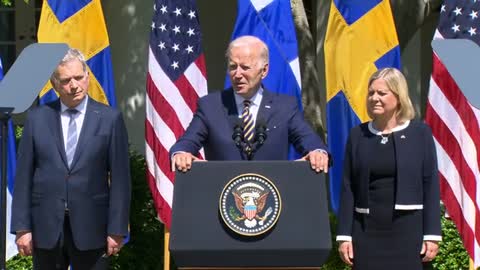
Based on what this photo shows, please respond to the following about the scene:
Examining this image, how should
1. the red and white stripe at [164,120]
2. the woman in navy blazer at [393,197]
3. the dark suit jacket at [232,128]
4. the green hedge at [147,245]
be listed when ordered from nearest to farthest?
the dark suit jacket at [232,128]
the woman in navy blazer at [393,197]
the red and white stripe at [164,120]
the green hedge at [147,245]

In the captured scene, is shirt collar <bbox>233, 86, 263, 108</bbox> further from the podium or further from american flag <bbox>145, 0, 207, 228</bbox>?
american flag <bbox>145, 0, 207, 228</bbox>

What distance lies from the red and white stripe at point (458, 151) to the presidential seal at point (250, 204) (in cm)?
346

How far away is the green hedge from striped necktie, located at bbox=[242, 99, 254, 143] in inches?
146

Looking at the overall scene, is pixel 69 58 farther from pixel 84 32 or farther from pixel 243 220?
pixel 84 32

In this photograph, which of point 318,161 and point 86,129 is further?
point 86,129

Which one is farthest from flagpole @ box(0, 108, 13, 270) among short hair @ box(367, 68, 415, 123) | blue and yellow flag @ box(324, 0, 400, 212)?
blue and yellow flag @ box(324, 0, 400, 212)

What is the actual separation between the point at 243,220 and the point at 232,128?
63 centimetres

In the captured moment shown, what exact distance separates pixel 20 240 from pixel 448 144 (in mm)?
3578

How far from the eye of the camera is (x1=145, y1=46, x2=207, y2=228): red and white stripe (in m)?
7.89

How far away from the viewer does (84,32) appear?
7762 mm

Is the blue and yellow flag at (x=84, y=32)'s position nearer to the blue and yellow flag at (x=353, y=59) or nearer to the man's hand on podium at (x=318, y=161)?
the blue and yellow flag at (x=353, y=59)

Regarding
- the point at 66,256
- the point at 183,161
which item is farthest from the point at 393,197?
the point at 66,256

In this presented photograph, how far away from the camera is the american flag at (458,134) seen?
7.33m

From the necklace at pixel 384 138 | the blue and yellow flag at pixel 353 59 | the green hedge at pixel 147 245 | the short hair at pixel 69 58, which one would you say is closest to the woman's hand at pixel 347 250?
the necklace at pixel 384 138
